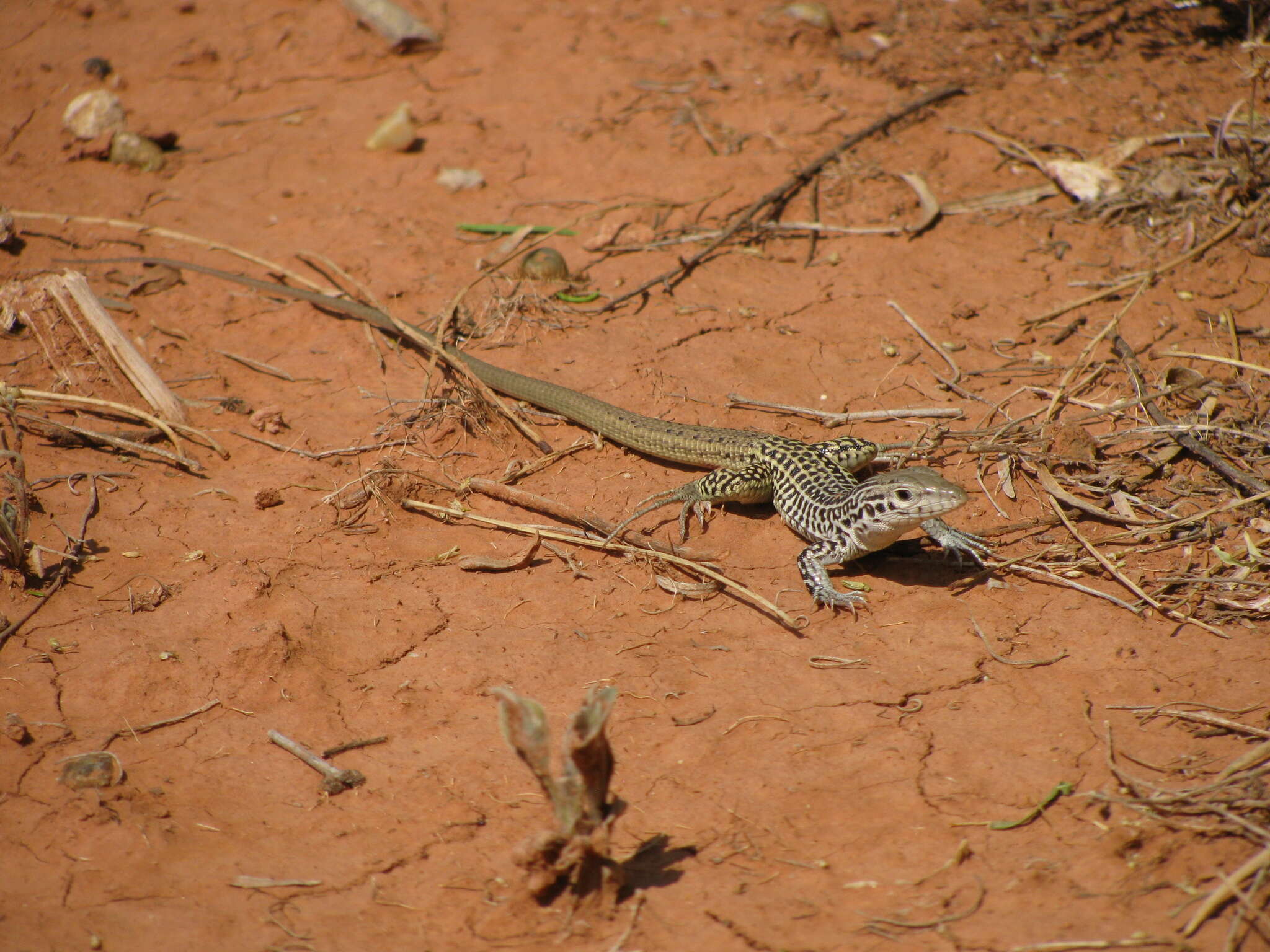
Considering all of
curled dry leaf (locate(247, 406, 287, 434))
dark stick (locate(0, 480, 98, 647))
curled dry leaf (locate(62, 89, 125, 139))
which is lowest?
curled dry leaf (locate(247, 406, 287, 434))

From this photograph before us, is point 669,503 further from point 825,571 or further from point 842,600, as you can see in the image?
point 842,600

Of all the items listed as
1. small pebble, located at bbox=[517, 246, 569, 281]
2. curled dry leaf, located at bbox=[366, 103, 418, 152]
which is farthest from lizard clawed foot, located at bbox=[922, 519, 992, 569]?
curled dry leaf, located at bbox=[366, 103, 418, 152]

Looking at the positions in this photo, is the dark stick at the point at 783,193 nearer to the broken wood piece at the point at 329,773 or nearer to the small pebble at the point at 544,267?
the small pebble at the point at 544,267

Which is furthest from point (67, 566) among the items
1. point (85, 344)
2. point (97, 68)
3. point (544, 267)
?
point (97, 68)

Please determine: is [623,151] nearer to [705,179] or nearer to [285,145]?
[705,179]

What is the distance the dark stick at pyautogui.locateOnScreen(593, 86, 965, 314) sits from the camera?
6465mm

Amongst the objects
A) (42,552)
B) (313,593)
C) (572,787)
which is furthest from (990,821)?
(42,552)

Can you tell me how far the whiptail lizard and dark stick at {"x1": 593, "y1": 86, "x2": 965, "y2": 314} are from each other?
118 centimetres

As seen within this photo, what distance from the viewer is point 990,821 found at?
Result: 10.4ft

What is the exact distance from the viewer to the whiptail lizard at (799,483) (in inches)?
166

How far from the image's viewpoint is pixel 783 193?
23.2 ft

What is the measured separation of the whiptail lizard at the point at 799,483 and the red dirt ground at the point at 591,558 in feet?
0.59

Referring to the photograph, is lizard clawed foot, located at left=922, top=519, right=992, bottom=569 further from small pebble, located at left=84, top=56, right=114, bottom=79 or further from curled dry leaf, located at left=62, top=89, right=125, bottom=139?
small pebble, located at left=84, top=56, right=114, bottom=79

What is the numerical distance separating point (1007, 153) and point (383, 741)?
261 inches
